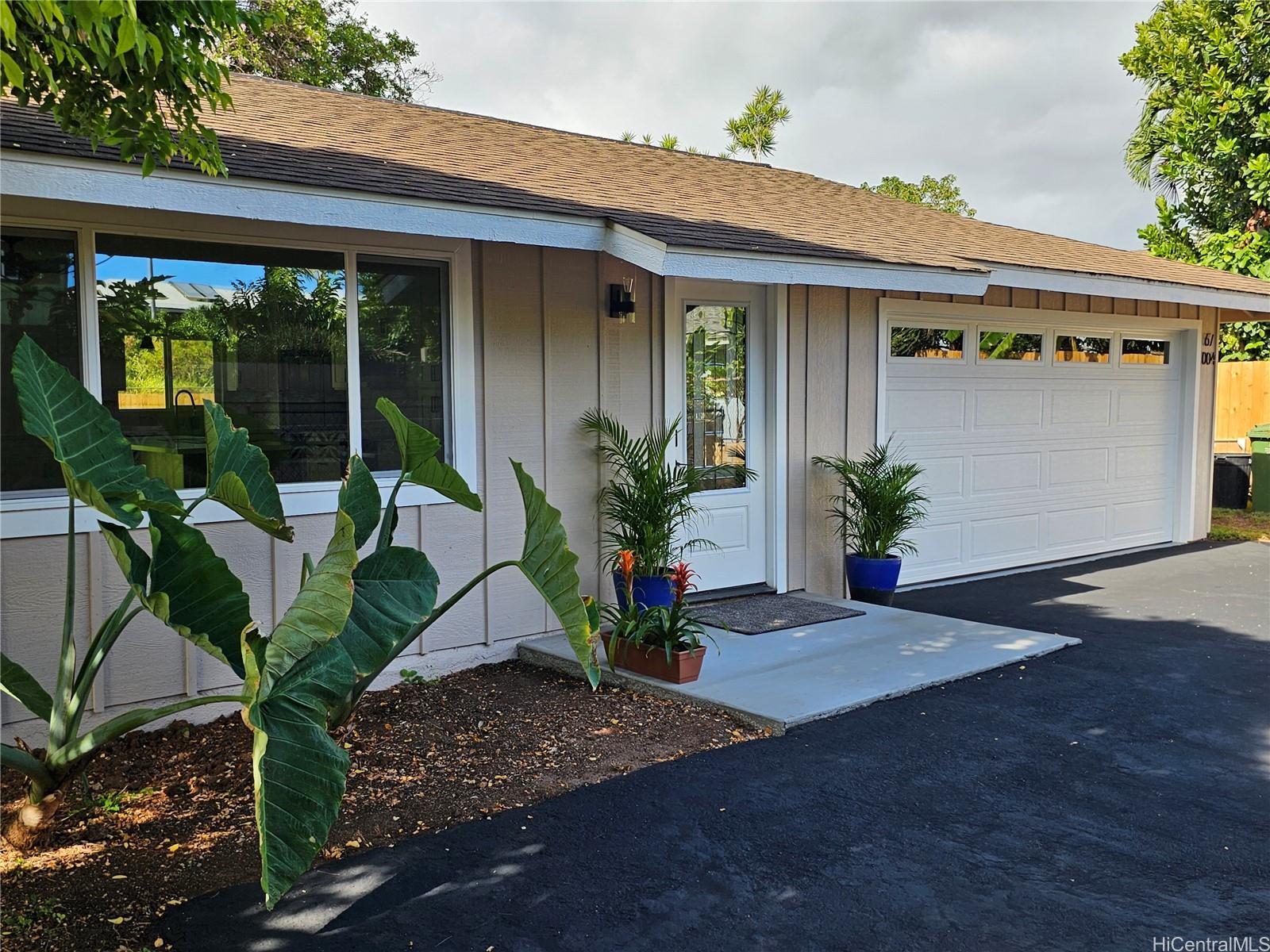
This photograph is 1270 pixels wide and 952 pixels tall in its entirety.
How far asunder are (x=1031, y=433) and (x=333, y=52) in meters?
14.6

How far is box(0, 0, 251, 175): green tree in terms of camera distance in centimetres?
241

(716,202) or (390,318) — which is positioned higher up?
(716,202)

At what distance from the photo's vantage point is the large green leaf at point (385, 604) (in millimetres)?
3418

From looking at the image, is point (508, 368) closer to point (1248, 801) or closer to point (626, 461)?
point (626, 461)

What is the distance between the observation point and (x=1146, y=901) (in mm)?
3039

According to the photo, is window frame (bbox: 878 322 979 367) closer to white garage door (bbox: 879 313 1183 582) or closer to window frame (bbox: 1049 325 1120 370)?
white garage door (bbox: 879 313 1183 582)

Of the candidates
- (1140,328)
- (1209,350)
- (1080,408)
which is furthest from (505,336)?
(1209,350)

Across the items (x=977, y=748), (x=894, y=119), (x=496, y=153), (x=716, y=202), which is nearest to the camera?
(x=977, y=748)

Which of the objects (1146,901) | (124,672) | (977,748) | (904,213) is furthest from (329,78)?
(1146,901)

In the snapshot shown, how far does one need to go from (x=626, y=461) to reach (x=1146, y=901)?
149 inches

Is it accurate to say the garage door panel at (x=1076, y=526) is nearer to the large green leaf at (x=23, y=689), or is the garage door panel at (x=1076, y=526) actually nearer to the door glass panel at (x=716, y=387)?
the door glass panel at (x=716, y=387)

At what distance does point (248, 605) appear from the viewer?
3.15 m

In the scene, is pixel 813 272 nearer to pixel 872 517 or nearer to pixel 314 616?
pixel 872 517

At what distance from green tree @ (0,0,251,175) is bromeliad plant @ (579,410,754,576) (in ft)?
10.3
